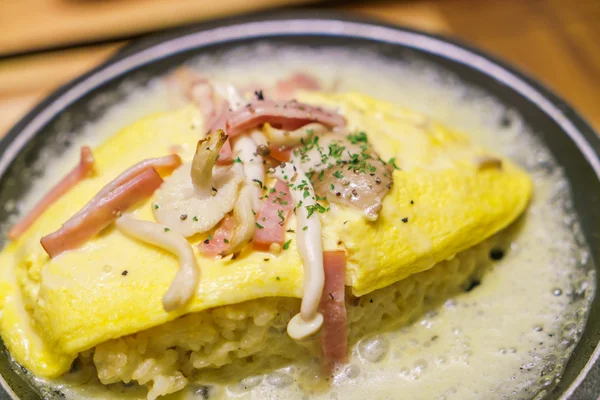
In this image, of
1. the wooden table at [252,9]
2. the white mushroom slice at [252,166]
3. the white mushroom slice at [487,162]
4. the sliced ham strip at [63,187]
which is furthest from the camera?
the wooden table at [252,9]

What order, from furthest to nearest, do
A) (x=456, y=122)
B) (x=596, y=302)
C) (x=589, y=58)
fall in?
(x=589, y=58) < (x=456, y=122) < (x=596, y=302)

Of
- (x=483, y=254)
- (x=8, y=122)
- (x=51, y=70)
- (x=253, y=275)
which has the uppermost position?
(x=51, y=70)

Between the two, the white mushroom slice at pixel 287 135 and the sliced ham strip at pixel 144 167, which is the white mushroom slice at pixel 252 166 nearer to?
the white mushroom slice at pixel 287 135

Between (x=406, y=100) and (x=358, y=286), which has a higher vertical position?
(x=406, y=100)

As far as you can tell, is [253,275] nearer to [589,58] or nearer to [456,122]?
[456,122]

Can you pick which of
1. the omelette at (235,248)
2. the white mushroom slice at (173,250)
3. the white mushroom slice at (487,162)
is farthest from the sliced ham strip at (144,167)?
the white mushroom slice at (487,162)

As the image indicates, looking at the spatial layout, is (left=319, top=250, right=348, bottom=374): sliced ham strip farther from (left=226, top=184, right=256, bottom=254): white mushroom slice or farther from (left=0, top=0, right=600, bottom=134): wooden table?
(left=0, top=0, right=600, bottom=134): wooden table

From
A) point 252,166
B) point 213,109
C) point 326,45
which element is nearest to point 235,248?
point 252,166

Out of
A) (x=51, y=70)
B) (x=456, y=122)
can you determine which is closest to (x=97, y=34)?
(x=51, y=70)
